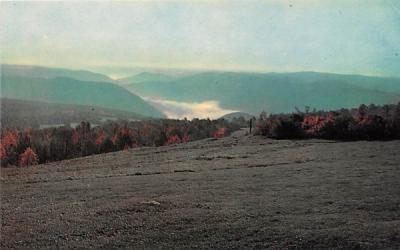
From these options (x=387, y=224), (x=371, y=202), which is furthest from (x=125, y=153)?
(x=387, y=224)

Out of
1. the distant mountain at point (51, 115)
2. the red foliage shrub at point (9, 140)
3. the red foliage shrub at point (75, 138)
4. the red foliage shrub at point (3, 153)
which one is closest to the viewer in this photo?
the distant mountain at point (51, 115)

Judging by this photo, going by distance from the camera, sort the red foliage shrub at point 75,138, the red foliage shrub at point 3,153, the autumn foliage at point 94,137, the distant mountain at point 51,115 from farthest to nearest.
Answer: the red foliage shrub at point 75,138
the autumn foliage at point 94,137
the red foliage shrub at point 3,153
the distant mountain at point 51,115

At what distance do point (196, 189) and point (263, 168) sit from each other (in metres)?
6.71

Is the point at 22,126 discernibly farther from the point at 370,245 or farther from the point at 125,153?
the point at 370,245

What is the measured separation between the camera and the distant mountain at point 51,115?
4686 cm

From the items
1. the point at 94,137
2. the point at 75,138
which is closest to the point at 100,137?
the point at 94,137

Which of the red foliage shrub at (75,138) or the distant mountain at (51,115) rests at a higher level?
the distant mountain at (51,115)

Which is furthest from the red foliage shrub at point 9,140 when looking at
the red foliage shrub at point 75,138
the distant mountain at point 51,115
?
the red foliage shrub at point 75,138

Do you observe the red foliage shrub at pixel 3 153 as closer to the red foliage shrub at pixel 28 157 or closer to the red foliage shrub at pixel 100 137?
the red foliage shrub at pixel 28 157

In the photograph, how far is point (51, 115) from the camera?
5216cm

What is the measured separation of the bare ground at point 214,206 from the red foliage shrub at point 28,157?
23.8m

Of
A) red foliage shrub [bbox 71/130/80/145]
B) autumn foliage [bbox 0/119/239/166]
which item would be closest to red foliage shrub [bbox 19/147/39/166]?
autumn foliage [bbox 0/119/239/166]

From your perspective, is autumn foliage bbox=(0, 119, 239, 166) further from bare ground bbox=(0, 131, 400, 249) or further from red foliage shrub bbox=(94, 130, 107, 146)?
bare ground bbox=(0, 131, 400, 249)

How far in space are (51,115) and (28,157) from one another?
504 centimetres
